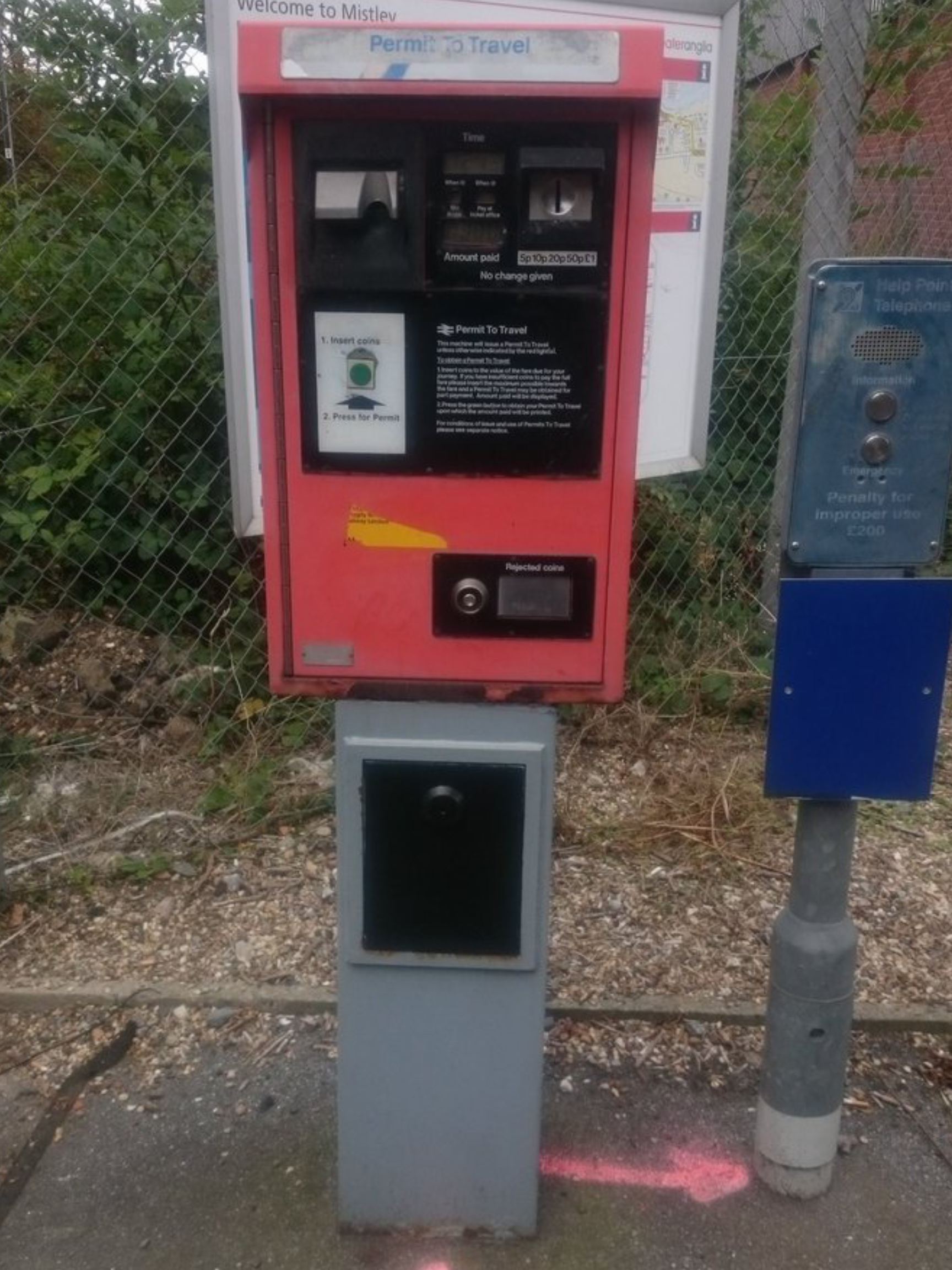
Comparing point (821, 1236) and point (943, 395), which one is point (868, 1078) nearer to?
point (821, 1236)

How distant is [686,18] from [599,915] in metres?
2.21

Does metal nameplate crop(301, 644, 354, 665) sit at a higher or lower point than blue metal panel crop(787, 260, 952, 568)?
lower

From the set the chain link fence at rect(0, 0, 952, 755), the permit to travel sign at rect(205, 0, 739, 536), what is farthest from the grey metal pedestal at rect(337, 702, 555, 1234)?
the chain link fence at rect(0, 0, 952, 755)

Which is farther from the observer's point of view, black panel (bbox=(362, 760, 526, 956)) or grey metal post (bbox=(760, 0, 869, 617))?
grey metal post (bbox=(760, 0, 869, 617))

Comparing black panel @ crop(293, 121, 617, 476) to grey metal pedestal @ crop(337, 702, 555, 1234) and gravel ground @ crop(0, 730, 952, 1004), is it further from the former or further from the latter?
gravel ground @ crop(0, 730, 952, 1004)

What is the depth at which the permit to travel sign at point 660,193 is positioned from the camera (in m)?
2.47

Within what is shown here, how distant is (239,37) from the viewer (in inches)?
66.2

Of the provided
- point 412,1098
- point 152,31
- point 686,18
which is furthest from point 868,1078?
point 152,31

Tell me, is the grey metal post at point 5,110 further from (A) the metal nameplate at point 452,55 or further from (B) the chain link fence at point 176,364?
(A) the metal nameplate at point 452,55

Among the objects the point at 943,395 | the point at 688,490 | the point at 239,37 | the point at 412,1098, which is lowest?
the point at 412,1098

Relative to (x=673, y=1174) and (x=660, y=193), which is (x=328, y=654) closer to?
(x=673, y=1174)

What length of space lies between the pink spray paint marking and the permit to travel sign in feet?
4.88

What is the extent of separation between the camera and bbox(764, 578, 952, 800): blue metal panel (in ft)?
6.81

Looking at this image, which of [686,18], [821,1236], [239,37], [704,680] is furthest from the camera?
[704,680]
